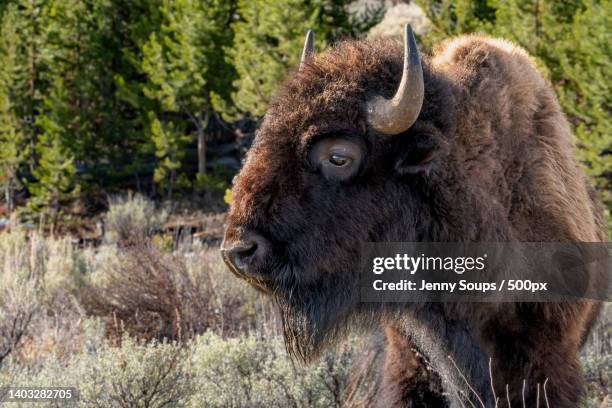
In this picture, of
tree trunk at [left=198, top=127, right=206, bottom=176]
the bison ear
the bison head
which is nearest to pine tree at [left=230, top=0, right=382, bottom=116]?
tree trunk at [left=198, top=127, right=206, bottom=176]

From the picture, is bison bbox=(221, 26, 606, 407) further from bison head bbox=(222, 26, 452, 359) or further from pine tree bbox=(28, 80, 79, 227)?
pine tree bbox=(28, 80, 79, 227)

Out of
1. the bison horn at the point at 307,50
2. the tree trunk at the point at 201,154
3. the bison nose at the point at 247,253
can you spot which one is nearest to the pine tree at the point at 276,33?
the tree trunk at the point at 201,154

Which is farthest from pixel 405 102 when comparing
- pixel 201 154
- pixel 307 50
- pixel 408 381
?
pixel 201 154

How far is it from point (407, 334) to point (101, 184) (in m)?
20.2

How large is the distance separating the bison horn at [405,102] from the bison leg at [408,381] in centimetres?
121

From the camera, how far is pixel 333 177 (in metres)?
3.40

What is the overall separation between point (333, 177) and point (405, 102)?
0.47 metres

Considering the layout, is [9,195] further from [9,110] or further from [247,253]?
[247,253]

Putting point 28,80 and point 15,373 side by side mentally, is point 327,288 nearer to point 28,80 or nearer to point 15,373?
point 15,373

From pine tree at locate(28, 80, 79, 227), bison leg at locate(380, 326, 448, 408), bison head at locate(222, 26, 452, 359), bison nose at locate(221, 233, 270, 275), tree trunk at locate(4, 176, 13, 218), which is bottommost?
tree trunk at locate(4, 176, 13, 218)

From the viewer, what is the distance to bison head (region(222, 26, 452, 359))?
128 inches

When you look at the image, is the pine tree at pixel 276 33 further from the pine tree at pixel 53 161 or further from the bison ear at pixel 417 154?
the bison ear at pixel 417 154

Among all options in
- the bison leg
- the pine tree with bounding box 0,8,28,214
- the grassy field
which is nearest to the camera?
the bison leg

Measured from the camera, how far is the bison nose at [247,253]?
10.5 feet
